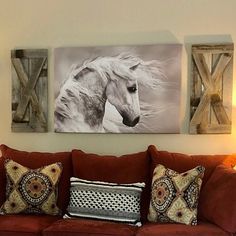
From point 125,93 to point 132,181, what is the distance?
2.83 ft

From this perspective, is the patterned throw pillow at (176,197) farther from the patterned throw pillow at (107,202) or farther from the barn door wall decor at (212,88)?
the barn door wall decor at (212,88)

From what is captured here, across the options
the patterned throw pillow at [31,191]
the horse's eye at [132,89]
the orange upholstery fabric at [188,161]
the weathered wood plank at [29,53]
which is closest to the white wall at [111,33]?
the weathered wood plank at [29,53]

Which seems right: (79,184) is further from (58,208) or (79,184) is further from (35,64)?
(35,64)

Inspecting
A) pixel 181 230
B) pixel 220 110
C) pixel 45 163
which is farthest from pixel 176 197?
pixel 45 163

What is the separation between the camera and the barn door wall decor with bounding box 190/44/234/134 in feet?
12.1

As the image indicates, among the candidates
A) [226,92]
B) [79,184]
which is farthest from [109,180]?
[226,92]

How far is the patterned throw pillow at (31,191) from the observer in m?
3.29

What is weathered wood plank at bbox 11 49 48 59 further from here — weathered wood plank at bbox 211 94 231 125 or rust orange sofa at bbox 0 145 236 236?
weathered wood plank at bbox 211 94 231 125

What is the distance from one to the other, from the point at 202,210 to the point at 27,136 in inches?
71.5

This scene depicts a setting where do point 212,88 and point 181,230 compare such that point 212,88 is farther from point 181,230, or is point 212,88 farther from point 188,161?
point 181,230

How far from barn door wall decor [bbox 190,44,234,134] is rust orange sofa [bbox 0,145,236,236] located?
359 mm

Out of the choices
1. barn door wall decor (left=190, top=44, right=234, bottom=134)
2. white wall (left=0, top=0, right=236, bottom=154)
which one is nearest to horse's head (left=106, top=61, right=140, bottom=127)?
white wall (left=0, top=0, right=236, bottom=154)

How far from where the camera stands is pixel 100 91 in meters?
3.86

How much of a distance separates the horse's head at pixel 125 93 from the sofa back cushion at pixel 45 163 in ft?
2.06
